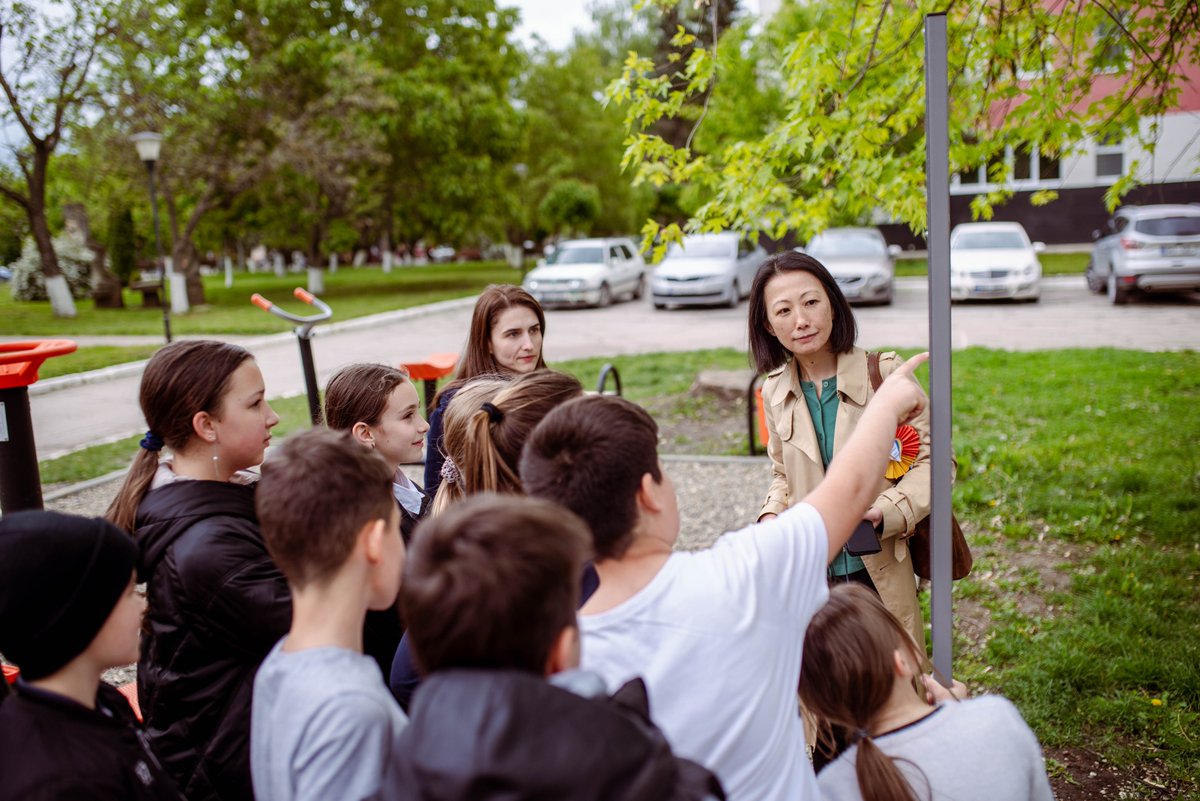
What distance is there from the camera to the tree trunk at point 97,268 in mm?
26562

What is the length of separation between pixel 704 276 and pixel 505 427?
18.3 meters

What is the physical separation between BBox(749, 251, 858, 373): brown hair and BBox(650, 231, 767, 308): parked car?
55.4 ft

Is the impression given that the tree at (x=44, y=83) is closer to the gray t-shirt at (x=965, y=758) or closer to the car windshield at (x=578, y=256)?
the car windshield at (x=578, y=256)

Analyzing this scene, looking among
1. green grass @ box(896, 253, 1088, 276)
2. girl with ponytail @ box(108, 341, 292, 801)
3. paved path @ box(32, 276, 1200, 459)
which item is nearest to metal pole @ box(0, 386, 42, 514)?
girl with ponytail @ box(108, 341, 292, 801)

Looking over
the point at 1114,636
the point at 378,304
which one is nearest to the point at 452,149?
the point at 378,304

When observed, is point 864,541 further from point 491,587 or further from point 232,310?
point 232,310

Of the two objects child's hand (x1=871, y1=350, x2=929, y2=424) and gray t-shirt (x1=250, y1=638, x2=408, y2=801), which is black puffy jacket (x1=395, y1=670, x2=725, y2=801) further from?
child's hand (x1=871, y1=350, x2=929, y2=424)

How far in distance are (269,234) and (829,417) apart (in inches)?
1242

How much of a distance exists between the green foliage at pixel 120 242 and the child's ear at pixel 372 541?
32072 mm

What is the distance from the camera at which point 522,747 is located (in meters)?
1.08

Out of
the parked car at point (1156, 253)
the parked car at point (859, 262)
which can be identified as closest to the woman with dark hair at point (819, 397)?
the parked car at point (859, 262)

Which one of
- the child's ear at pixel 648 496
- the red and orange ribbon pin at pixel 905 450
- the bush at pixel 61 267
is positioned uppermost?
the bush at pixel 61 267

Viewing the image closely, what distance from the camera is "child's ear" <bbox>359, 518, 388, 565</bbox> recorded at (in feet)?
5.49

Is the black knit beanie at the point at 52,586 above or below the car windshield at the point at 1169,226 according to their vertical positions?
below
